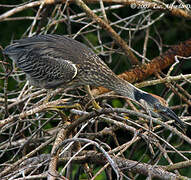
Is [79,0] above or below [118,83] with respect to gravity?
above

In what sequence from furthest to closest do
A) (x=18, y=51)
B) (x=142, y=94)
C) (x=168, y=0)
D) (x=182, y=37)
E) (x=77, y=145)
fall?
(x=182, y=37)
(x=168, y=0)
(x=18, y=51)
(x=142, y=94)
(x=77, y=145)

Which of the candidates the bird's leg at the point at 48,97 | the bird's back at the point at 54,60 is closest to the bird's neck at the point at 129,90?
the bird's back at the point at 54,60

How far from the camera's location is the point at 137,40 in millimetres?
5703

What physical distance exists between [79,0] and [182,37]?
231 cm

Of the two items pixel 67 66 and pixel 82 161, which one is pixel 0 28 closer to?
pixel 67 66

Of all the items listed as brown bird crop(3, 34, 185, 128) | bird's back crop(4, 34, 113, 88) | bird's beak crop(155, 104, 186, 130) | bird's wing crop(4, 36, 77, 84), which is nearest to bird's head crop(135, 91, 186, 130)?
bird's beak crop(155, 104, 186, 130)

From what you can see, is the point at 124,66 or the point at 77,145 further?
the point at 124,66

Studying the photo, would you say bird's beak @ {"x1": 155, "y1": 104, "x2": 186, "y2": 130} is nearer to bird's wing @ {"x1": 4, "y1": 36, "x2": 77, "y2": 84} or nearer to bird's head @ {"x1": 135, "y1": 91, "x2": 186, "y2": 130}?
bird's head @ {"x1": 135, "y1": 91, "x2": 186, "y2": 130}

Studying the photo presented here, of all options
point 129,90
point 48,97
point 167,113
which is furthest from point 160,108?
point 48,97

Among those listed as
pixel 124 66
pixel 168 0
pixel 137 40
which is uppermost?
pixel 168 0

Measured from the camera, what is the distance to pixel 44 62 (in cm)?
423

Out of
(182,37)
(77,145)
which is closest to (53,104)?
(77,145)

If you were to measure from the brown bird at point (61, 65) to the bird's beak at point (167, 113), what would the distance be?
518 millimetres

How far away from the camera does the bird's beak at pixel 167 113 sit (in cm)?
348
